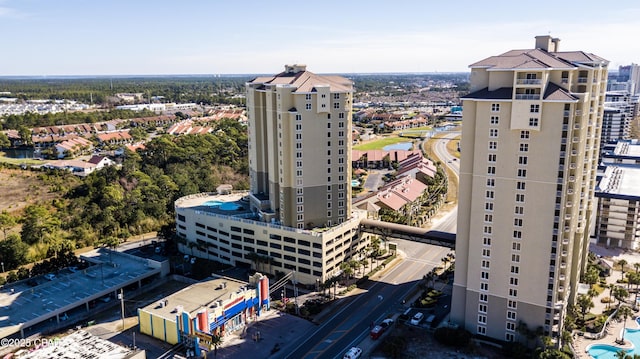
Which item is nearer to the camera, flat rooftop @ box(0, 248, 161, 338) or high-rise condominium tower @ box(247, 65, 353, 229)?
flat rooftop @ box(0, 248, 161, 338)

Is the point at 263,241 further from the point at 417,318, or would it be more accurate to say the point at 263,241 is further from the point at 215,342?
the point at 417,318

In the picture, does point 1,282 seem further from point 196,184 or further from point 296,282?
point 196,184

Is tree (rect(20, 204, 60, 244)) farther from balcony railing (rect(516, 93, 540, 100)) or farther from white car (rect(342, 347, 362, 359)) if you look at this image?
balcony railing (rect(516, 93, 540, 100))

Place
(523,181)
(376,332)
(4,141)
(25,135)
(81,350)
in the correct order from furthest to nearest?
1. (25,135)
2. (4,141)
3. (376,332)
4. (523,181)
5. (81,350)

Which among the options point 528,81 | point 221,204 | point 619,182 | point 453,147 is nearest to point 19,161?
point 221,204

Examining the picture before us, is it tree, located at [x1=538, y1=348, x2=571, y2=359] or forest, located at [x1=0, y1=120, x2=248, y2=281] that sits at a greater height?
forest, located at [x1=0, y1=120, x2=248, y2=281]

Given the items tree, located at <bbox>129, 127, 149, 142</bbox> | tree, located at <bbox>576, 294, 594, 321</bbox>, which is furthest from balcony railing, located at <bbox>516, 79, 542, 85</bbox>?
tree, located at <bbox>129, 127, 149, 142</bbox>

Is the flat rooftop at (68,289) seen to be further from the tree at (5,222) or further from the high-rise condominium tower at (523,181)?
the high-rise condominium tower at (523,181)

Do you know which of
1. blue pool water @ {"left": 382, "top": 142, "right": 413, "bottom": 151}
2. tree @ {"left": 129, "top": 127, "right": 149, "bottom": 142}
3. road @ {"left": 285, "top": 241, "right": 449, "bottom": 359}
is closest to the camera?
road @ {"left": 285, "top": 241, "right": 449, "bottom": 359}
